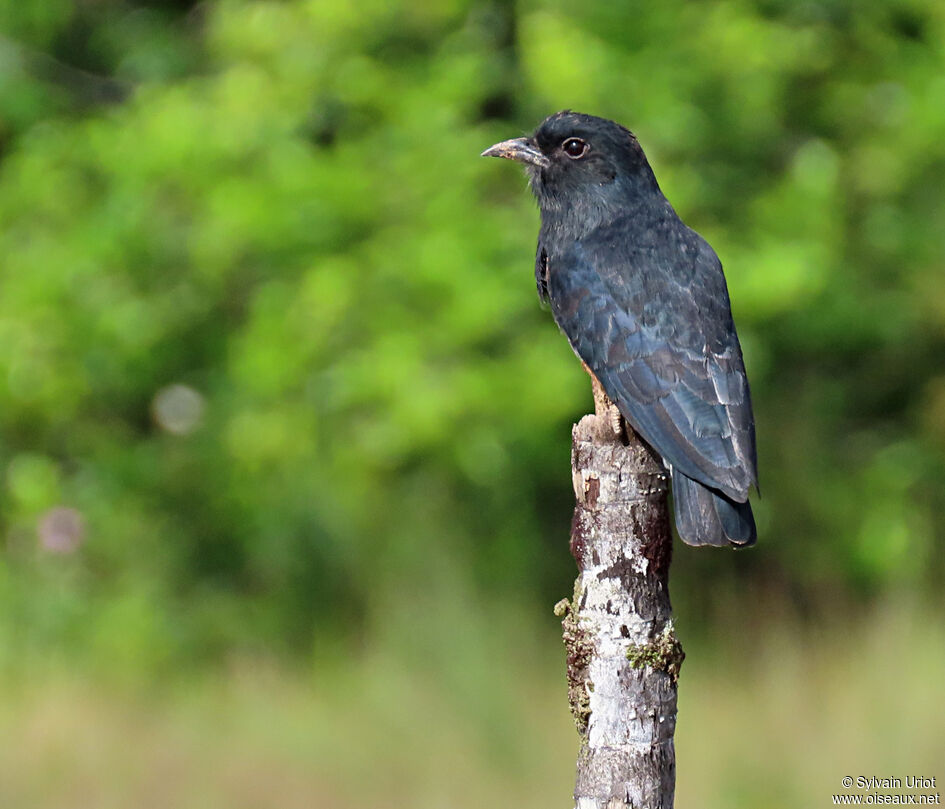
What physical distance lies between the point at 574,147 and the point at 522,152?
212mm

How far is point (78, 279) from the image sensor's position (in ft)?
23.5

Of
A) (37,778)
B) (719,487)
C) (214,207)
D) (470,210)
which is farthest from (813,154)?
(37,778)

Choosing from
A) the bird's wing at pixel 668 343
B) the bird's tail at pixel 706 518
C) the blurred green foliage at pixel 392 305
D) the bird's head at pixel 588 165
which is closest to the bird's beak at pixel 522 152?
the bird's head at pixel 588 165

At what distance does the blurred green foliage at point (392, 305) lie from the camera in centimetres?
657

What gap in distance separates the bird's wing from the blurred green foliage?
6.07ft

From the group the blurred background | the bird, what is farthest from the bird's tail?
the blurred background

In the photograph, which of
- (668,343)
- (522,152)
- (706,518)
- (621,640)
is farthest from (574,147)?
(621,640)

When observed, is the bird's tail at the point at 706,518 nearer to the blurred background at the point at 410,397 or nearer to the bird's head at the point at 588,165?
the bird's head at the point at 588,165

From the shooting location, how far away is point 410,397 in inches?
243

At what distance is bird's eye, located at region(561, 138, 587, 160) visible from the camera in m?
4.72

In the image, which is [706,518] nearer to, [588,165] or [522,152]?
[588,165]

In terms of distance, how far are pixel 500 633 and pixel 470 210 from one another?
205 centimetres

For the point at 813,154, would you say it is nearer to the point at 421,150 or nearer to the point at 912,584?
the point at 421,150

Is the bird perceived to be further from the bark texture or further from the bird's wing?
the bark texture
